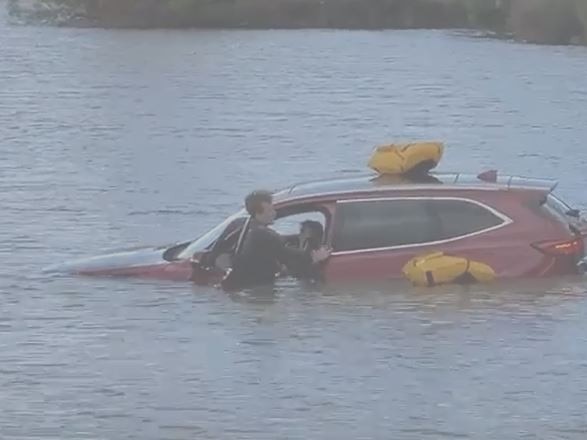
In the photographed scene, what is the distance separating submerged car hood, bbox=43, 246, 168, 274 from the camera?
59.1 feet

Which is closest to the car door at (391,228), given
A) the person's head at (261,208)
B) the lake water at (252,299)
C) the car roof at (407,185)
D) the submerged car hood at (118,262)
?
the car roof at (407,185)

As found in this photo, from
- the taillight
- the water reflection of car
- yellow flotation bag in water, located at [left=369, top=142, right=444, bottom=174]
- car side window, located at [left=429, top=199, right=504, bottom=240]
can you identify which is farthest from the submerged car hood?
the taillight

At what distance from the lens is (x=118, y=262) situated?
723 inches

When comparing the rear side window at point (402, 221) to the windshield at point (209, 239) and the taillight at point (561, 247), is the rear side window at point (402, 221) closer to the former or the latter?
the taillight at point (561, 247)

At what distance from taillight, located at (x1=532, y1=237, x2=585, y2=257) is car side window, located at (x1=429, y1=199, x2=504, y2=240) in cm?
41

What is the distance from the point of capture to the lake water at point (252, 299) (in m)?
13.3

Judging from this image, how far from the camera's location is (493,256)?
16734mm

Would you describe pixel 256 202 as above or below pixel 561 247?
above

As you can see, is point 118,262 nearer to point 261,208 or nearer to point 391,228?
point 261,208

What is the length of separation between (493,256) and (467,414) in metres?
3.88

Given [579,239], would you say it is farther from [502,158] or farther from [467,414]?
[502,158]

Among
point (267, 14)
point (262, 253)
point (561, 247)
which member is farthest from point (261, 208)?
point (267, 14)

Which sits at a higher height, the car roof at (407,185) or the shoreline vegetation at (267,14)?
the car roof at (407,185)

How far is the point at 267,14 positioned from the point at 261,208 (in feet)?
247
